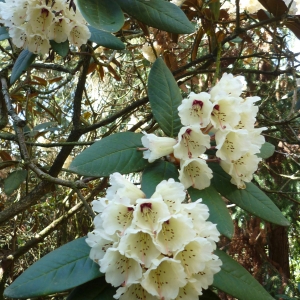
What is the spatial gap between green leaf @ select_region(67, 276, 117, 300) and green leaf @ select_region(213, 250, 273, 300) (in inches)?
7.2

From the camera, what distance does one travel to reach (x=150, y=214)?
1.92 ft

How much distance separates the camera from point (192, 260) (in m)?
0.58

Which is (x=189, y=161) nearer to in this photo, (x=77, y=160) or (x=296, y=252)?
(x=77, y=160)

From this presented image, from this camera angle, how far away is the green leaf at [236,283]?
2.04 feet

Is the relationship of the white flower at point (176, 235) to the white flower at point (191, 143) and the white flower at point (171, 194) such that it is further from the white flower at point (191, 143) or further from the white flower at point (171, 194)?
the white flower at point (191, 143)

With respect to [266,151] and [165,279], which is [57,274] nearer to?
[165,279]

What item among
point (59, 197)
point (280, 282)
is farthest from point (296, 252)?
point (59, 197)

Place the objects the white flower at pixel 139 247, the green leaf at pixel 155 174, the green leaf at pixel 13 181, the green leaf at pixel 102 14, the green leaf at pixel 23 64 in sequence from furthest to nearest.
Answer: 1. the green leaf at pixel 13 181
2. the green leaf at pixel 23 64
3. the green leaf at pixel 102 14
4. the green leaf at pixel 155 174
5. the white flower at pixel 139 247

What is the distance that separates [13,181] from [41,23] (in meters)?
0.72

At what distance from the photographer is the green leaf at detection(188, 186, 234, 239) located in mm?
646

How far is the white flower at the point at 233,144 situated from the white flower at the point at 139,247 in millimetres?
231

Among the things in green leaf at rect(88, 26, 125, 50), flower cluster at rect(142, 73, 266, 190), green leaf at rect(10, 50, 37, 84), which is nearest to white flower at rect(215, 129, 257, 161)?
flower cluster at rect(142, 73, 266, 190)

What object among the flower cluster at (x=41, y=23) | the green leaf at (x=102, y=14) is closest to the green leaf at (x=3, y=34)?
the flower cluster at (x=41, y=23)

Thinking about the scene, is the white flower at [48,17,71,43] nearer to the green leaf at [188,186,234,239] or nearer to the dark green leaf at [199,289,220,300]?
the green leaf at [188,186,234,239]
